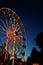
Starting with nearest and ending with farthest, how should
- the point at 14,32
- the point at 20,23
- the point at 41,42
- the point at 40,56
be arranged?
1. the point at 14,32
2. the point at 20,23
3. the point at 40,56
4. the point at 41,42

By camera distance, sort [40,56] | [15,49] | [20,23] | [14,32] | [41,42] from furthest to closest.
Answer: [41,42] < [40,56] < [20,23] < [14,32] < [15,49]

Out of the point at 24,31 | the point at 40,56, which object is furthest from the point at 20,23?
the point at 40,56

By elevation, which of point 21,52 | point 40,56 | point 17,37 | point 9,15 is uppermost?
point 9,15

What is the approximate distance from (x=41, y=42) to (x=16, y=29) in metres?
12.0

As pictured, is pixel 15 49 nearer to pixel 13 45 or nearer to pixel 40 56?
pixel 13 45

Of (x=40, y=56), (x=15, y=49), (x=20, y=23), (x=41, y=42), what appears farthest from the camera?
(x=41, y=42)

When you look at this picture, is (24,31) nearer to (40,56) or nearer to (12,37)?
(12,37)

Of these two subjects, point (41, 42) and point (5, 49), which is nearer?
point (5, 49)

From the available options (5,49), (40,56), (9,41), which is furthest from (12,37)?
(40,56)

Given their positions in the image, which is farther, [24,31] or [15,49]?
[24,31]

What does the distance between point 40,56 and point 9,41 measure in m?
11.6

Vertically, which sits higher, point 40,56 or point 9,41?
point 9,41

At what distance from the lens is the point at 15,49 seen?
2984 centimetres

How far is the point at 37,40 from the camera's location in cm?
4559
